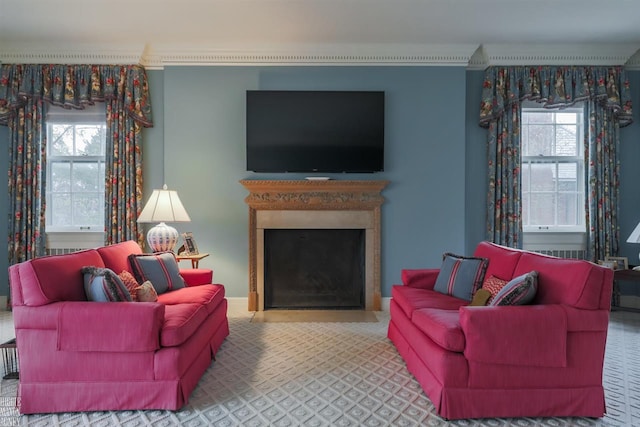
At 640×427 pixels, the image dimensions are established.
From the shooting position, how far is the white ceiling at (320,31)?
138 inches

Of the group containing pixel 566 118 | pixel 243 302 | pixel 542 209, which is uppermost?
pixel 566 118

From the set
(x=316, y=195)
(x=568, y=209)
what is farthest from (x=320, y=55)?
(x=568, y=209)

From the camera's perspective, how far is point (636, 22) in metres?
3.81

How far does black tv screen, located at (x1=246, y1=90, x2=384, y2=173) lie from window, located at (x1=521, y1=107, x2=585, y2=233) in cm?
190

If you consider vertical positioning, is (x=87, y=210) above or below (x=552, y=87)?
below

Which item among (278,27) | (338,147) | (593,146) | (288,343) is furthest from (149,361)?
(593,146)

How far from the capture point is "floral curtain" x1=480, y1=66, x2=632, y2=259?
14.4ft

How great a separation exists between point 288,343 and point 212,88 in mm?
2913

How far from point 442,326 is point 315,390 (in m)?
0.91

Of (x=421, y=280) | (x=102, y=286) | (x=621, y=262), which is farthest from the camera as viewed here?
(x=621, y=262)

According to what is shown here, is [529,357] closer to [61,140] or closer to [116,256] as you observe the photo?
[116,256]

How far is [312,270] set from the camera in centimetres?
445

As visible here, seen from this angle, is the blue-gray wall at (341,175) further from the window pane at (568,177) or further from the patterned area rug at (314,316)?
the window pane at (568,177)

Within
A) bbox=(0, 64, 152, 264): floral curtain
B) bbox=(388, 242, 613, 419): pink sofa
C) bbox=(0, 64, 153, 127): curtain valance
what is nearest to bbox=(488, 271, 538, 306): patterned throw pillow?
bbox=(388, 242, 613, 419): pink sofa
